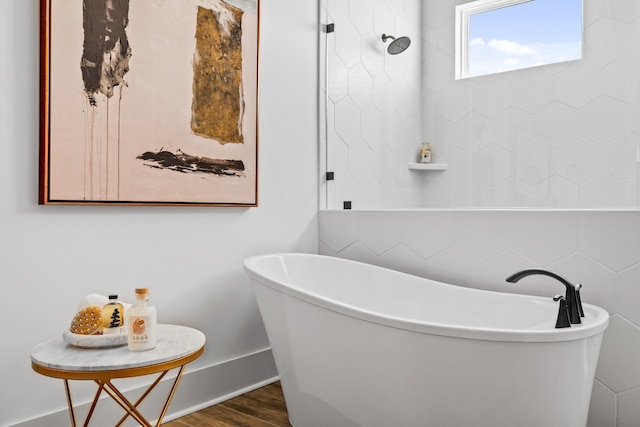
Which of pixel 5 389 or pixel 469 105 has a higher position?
pixel 469 105

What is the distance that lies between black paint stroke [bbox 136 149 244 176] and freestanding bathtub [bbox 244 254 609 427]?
0.44 meters

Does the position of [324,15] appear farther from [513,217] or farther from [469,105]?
[513,217]

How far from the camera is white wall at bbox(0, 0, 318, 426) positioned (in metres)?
1.44

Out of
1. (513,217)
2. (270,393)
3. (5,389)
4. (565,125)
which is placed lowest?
(270,393)

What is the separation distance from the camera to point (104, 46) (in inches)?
63.4

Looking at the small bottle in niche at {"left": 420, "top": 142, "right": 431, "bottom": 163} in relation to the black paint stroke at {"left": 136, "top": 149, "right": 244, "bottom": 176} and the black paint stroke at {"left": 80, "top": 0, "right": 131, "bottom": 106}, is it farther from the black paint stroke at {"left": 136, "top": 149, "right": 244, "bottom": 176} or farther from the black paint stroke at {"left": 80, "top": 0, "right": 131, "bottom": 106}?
the black paint stroke at {"left": 80, "top": 0, "right": 131, "bottom": 106}

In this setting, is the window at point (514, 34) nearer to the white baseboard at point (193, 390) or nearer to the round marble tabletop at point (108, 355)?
the white baseboard at point (193, 390)

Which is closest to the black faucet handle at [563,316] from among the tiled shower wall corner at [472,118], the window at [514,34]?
the tiled shower wall corner at [472,118]

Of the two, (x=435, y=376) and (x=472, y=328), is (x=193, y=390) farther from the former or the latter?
(x=472, y=328)

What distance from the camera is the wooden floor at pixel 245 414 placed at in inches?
72.2

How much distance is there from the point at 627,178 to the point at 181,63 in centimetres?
205

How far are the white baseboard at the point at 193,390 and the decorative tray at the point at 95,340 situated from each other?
1.34 feet

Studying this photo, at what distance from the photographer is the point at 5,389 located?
4.70ft

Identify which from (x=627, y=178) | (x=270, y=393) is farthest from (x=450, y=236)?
(x=270, y=393)
